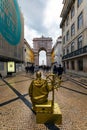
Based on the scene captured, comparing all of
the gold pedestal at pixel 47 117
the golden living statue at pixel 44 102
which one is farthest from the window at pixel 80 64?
the gold pedestal at pixel 47 117

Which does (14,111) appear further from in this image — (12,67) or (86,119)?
(12,67)

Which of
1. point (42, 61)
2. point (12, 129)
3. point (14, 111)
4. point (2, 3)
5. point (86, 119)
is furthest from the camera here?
point (42, 61)

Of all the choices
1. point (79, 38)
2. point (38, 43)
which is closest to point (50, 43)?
point (38, 43)

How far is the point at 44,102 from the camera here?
481 centimetres

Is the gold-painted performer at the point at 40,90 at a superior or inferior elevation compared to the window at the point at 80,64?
inferior

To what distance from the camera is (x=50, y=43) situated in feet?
311

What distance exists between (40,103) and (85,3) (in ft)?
63.9

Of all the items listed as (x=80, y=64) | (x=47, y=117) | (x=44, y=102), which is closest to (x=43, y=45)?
(x=80, y=64)

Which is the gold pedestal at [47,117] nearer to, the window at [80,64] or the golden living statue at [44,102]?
the golden living statue at [44,102]

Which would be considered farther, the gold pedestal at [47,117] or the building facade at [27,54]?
the building facade at [27,54]

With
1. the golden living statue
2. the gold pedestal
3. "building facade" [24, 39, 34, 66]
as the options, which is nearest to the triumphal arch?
"building facade" [24, 39, 34, 66]

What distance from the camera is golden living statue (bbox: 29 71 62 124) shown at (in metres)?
4.39

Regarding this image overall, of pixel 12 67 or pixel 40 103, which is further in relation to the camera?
pixel 12 67

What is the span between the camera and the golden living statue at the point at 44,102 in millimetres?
4387
